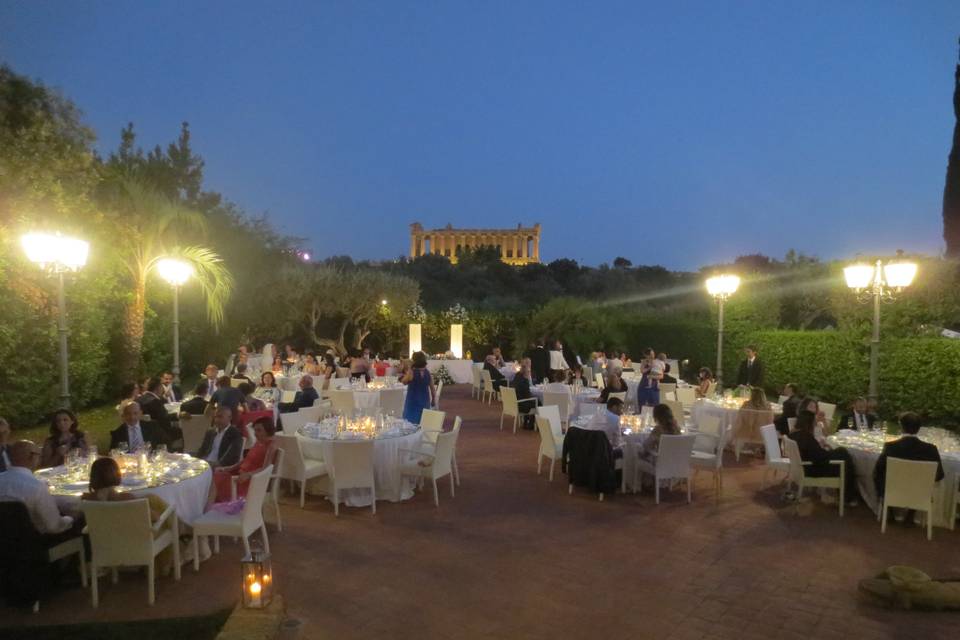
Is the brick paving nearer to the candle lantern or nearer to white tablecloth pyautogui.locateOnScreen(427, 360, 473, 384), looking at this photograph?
the candle lantern

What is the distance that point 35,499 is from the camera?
15.1 feet

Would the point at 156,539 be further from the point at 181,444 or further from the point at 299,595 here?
the point at 181,444

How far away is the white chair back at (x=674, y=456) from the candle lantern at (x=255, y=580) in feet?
14.2

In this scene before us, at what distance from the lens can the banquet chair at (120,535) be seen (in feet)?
14.9

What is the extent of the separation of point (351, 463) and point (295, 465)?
672 mm

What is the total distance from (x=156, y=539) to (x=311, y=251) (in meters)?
22.5

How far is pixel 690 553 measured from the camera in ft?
18.6

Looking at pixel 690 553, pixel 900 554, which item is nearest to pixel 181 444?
pixel 690 553

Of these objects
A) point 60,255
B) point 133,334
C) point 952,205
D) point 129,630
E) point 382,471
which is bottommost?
point 129,630

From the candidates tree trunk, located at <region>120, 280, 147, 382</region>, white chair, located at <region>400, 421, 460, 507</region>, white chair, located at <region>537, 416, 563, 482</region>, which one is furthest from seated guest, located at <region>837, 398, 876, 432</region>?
tree trunk, located at <region>120, 280, 147, 382</region>

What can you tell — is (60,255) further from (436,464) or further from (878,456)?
(878,456)

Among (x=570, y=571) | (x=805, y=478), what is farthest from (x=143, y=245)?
(x=805, y=478)

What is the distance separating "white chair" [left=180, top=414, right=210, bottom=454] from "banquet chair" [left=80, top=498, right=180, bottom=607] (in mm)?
3700

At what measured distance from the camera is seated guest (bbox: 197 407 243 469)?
6.30 meters
